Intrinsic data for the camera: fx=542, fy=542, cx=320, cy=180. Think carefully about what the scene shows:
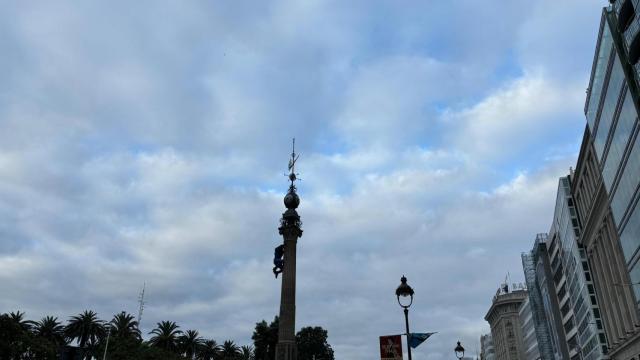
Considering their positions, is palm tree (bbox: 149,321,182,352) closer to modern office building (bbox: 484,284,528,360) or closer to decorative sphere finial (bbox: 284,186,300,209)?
decorative sphere finial (bbox: 284,186,300,209)

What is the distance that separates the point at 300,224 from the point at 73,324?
45.3m

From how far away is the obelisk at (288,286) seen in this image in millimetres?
58300

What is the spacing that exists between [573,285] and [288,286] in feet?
180

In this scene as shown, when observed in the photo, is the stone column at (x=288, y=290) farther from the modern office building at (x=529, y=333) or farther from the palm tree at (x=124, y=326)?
the modern office building at (x=529, y=333)

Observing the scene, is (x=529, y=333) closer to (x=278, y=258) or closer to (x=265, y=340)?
(x=265, y=340)

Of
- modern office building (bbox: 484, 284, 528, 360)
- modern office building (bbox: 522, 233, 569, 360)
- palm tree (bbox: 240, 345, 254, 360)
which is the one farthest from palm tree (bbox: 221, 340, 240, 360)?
modern office building (bbox: 484, 284, 528, 360)

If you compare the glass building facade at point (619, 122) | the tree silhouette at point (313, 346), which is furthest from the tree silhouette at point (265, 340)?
the glass building facade at point (619, 122)

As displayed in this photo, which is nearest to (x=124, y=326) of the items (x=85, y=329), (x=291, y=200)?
(x=85, y=329)

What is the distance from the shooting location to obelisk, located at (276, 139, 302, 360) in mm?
58300

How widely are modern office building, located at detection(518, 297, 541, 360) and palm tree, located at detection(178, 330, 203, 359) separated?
83.2m

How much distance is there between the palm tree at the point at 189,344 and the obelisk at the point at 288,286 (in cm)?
4269

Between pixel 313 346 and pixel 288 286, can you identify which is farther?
pixel 313 346

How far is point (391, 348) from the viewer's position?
19.4 meters

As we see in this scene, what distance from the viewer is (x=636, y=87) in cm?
4297
